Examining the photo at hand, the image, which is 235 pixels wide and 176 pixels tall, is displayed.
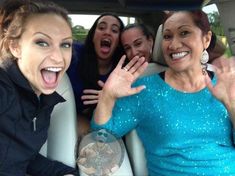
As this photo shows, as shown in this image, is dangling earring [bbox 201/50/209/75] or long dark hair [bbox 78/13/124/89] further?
long dark hair [bbox 78/13/124/89]

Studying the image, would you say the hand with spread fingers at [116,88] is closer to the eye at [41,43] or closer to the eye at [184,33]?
the eye at [184,33]

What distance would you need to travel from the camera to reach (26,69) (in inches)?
74.4

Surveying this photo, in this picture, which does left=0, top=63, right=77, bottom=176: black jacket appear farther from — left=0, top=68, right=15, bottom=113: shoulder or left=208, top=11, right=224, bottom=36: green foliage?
left=208, top=11, right=224, bottom=36: green foliage

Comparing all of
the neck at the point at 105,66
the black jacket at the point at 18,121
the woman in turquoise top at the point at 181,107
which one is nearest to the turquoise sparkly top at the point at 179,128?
the woman in turquoise top at the point at 181,107

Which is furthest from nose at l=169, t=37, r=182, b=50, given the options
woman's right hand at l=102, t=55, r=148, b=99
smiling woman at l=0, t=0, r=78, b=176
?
smiling woman at l=0, t=0, r=78, b=176

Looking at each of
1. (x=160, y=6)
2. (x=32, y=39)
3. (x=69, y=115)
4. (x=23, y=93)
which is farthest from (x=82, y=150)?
(x=160, y=6)

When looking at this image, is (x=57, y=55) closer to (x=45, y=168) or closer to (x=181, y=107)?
(x=45, y=168)

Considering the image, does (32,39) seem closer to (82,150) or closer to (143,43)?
(82,150)

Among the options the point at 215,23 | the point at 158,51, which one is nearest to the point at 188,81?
the point at 158,51

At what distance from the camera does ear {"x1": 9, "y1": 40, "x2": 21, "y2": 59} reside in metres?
1.91

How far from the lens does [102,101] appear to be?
2.21 meters

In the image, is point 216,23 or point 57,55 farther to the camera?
point 216,23

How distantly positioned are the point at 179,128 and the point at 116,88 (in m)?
0.36

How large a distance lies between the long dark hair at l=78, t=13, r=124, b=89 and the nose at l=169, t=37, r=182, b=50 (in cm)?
63
